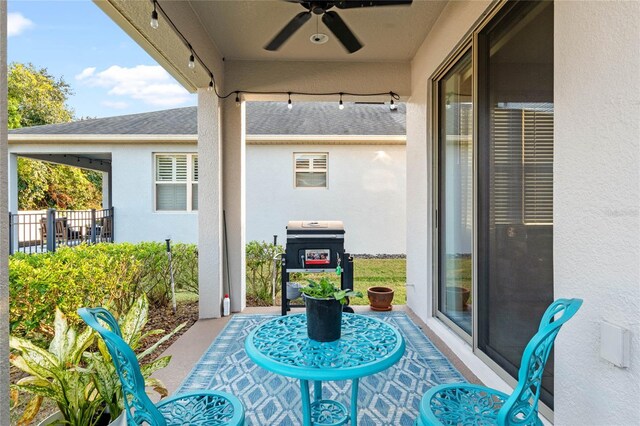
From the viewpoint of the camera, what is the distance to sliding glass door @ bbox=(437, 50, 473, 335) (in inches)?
114

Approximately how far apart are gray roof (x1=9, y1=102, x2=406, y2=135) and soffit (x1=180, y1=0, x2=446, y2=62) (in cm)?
387

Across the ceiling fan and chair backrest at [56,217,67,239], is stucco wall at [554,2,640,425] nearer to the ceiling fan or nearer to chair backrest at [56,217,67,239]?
the ceiling fan

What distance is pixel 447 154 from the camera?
3428 millimetres

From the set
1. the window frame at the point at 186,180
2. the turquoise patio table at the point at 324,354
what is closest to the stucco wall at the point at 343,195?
the window frame at the point at 186,180

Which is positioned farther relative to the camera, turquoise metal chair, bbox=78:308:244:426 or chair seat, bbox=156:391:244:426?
chair seat, bbox=156:391:244:426

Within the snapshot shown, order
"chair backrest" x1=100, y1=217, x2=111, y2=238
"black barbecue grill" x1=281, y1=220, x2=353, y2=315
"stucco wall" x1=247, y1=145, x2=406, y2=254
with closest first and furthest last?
"black barbecue grill" x1=281, y1=220, x2=353, y2=315, "chair backrest" x1=100, y1=217, x2=111, y2=238, "stucco wall" x1=247, y1=145, x2=406, y2=254

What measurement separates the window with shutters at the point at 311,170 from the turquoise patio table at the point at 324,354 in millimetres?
6349

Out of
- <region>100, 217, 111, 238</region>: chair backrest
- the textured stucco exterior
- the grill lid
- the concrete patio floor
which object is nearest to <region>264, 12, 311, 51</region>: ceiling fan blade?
the textured stucco exterior

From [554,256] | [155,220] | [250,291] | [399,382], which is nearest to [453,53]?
[554,256]

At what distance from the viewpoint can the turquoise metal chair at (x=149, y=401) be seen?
116 centimetres

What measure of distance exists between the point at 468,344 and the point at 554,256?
4.96 feet

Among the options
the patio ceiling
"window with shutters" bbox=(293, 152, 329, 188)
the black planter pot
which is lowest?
the black planter pot

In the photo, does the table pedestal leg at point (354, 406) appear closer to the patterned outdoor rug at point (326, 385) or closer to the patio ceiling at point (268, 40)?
the patterned outdoor rug at point (326, 385)

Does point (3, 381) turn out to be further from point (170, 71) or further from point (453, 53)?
point (453, 53)
